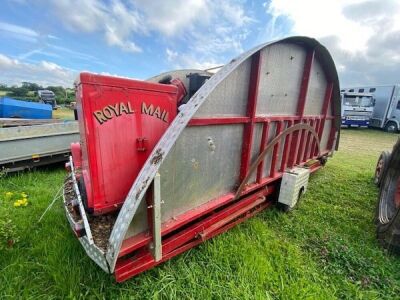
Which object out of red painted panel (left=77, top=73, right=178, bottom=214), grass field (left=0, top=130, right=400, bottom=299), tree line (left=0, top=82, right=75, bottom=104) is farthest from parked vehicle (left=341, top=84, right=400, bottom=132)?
tree line (left=0, top=82, right=75, bottom=104)

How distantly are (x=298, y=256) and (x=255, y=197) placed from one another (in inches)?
32.4

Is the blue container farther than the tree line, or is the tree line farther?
the tree line

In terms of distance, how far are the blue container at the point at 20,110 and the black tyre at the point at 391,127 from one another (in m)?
20.5

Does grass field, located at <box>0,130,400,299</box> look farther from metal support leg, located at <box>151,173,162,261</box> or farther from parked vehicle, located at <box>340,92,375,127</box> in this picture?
parked vehicle, located at <box>340,92,375,127</box>

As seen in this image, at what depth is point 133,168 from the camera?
2238 mm

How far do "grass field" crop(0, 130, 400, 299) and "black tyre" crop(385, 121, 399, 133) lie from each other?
17.0 m

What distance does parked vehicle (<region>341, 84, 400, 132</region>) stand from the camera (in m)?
16.1

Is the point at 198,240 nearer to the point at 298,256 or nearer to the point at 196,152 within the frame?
the point at 196,152

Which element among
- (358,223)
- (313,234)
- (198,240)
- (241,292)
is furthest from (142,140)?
(358,223)

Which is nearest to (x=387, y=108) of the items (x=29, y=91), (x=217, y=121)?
(x=217, y=121)

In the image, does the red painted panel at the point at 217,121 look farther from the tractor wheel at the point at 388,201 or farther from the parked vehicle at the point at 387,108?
the parked vehicle at the point at 387,108

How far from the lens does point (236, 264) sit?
2.29m

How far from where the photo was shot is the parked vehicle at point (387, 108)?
16.1 meters

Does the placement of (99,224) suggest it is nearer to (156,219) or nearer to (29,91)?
(156,219)
